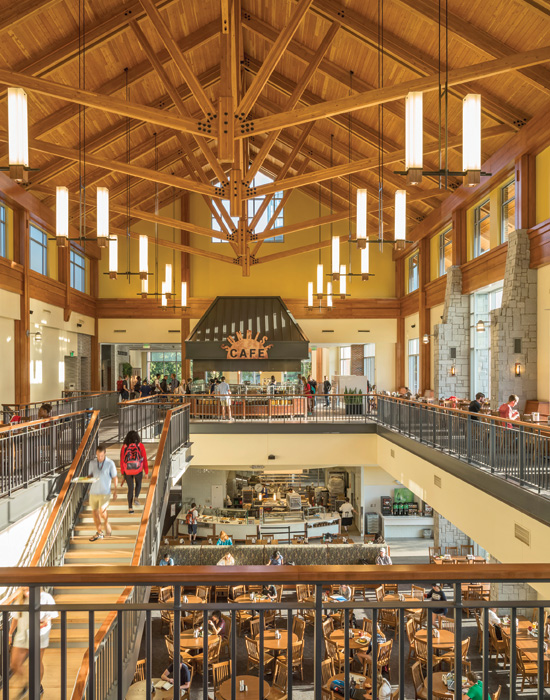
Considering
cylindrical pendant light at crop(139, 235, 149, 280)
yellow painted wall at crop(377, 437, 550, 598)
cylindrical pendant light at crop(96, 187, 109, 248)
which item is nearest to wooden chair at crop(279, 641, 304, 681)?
yellow painted wall at crop(377, 437, 550, 598)

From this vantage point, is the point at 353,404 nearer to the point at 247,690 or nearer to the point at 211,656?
the point at 211,656

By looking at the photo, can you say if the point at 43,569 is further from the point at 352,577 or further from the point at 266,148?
the point at 266,148

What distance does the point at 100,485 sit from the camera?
9.32 meters

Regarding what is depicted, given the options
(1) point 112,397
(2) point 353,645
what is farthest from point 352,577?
(1) point 112,397

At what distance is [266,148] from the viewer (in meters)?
15.0

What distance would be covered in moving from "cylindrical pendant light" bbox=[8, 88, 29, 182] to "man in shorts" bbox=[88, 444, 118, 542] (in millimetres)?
4647

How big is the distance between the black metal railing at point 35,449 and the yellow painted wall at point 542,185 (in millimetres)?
11287

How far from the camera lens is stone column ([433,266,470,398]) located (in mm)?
19062

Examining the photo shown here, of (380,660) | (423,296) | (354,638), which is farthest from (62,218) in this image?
(423,296)

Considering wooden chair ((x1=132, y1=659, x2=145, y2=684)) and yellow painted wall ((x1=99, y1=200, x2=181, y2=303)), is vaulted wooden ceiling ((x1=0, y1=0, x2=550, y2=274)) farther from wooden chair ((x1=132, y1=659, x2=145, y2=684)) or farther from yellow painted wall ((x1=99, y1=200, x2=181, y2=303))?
wooden chair ((x1=132, y1=659, x2=145, y2=684))

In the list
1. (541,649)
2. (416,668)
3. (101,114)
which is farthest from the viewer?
(101,114)

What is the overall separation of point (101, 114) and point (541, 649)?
1801 centimetres

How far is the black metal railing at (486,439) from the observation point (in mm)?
8344

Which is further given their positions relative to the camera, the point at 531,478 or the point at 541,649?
the point at 531,478
